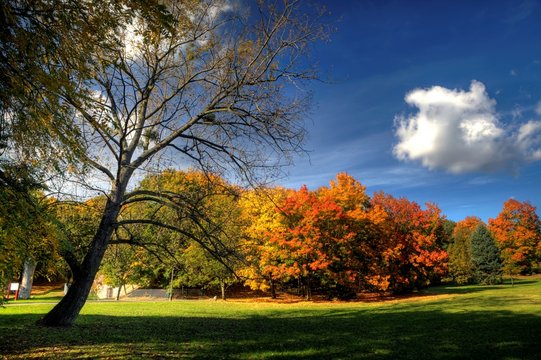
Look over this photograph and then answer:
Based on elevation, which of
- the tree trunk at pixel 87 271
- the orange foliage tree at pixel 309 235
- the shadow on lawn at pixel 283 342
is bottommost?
the shadow on lawn at pixel 283 342

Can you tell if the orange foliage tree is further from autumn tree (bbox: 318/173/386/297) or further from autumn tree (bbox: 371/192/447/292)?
autumn tree (bbox: 371/192/447/292)

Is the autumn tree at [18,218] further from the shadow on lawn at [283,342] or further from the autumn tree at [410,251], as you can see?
the autumn tree at [410,251]

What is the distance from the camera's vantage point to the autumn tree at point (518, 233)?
2076 inches

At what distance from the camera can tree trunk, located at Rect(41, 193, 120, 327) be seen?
907 cm

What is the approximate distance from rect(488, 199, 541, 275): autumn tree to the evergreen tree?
102 inches

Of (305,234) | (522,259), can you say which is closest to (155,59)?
(305,234)

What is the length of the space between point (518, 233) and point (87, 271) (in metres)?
63.4

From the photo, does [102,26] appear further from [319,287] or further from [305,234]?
[319,287]

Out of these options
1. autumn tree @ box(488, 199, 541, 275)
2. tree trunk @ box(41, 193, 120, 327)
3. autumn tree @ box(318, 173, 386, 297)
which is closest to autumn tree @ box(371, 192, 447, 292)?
autumn tree @ box(318, 173, 386, 297)

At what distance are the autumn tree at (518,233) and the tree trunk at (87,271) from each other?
5561 centimetres

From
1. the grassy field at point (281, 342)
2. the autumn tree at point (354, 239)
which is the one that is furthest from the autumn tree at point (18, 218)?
the autumn tree at point (354, 239)

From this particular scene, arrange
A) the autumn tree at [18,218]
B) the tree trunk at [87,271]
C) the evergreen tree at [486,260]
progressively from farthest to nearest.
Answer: the evergreen tree at [486,260] < the tree trunk at [87,271] < the autumn tree at [18,218]

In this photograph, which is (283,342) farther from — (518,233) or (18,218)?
(518,233)

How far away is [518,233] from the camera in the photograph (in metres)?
54.1
